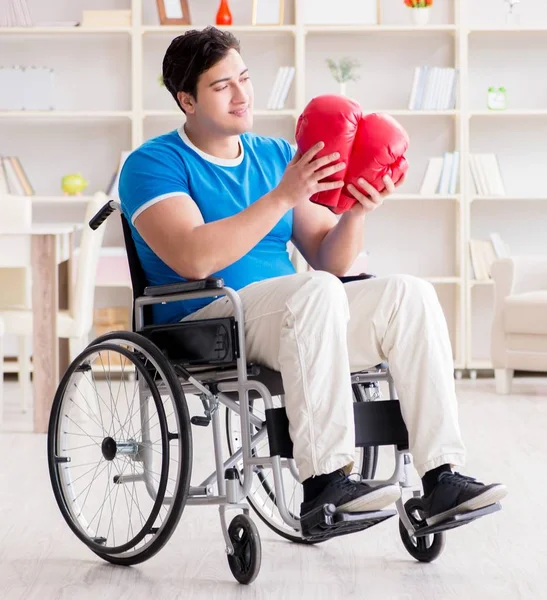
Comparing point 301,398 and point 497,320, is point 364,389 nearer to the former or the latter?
point 301,398

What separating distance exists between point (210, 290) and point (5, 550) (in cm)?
73

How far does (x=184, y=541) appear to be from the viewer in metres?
2.26

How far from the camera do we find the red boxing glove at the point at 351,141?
190 cm

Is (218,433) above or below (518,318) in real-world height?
above

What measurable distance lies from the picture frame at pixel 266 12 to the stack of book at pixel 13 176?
1390mm

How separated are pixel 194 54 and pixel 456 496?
96 centimetres

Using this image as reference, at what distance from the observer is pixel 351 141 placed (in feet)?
6.29

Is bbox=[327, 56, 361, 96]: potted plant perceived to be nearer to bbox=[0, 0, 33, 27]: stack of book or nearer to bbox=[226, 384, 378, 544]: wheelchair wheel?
bbox=[0, 0, 33, 27]: stack of book

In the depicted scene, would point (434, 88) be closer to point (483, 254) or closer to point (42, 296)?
point (483, 254)

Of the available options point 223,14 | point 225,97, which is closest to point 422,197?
point 223,14

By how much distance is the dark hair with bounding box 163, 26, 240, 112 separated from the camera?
2082 mm

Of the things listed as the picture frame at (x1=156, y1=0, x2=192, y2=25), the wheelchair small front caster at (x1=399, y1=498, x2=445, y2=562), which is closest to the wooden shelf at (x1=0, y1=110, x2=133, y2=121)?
the picture frame at (x1=156, y1=0, x2=192, y2=25)

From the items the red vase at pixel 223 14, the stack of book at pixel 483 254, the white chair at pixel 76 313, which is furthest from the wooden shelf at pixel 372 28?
the white chair at pixel 76 313

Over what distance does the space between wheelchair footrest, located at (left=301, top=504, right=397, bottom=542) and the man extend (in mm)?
15
